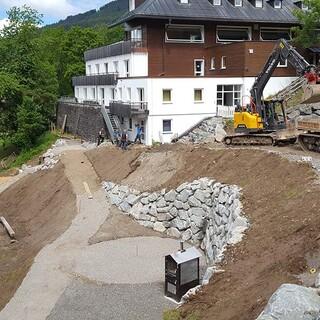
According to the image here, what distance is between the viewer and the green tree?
139 feet

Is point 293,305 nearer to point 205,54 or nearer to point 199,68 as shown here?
point 199,68

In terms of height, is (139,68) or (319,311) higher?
(139,68)

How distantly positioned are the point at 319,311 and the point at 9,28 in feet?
203

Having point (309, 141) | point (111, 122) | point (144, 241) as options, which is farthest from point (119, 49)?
point (144, 241)

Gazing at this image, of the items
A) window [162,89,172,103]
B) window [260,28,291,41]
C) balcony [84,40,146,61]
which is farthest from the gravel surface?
window [260,28,291,41]

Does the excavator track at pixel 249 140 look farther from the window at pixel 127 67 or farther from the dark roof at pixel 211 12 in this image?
the window at pixel 127 67

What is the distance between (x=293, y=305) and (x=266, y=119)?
20508 millimetres

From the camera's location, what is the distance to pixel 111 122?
1748 inches

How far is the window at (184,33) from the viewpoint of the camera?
42.9m

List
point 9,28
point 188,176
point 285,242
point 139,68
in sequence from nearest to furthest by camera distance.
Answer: point 285,242
point 188,176
point 139,68
point 9,28

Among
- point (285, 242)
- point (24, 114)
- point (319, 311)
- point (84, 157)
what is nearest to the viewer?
point (319, 311)

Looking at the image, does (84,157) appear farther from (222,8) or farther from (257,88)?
(222,8)

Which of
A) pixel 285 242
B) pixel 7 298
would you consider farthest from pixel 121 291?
pixel 285 242

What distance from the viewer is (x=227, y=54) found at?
43.7 m
